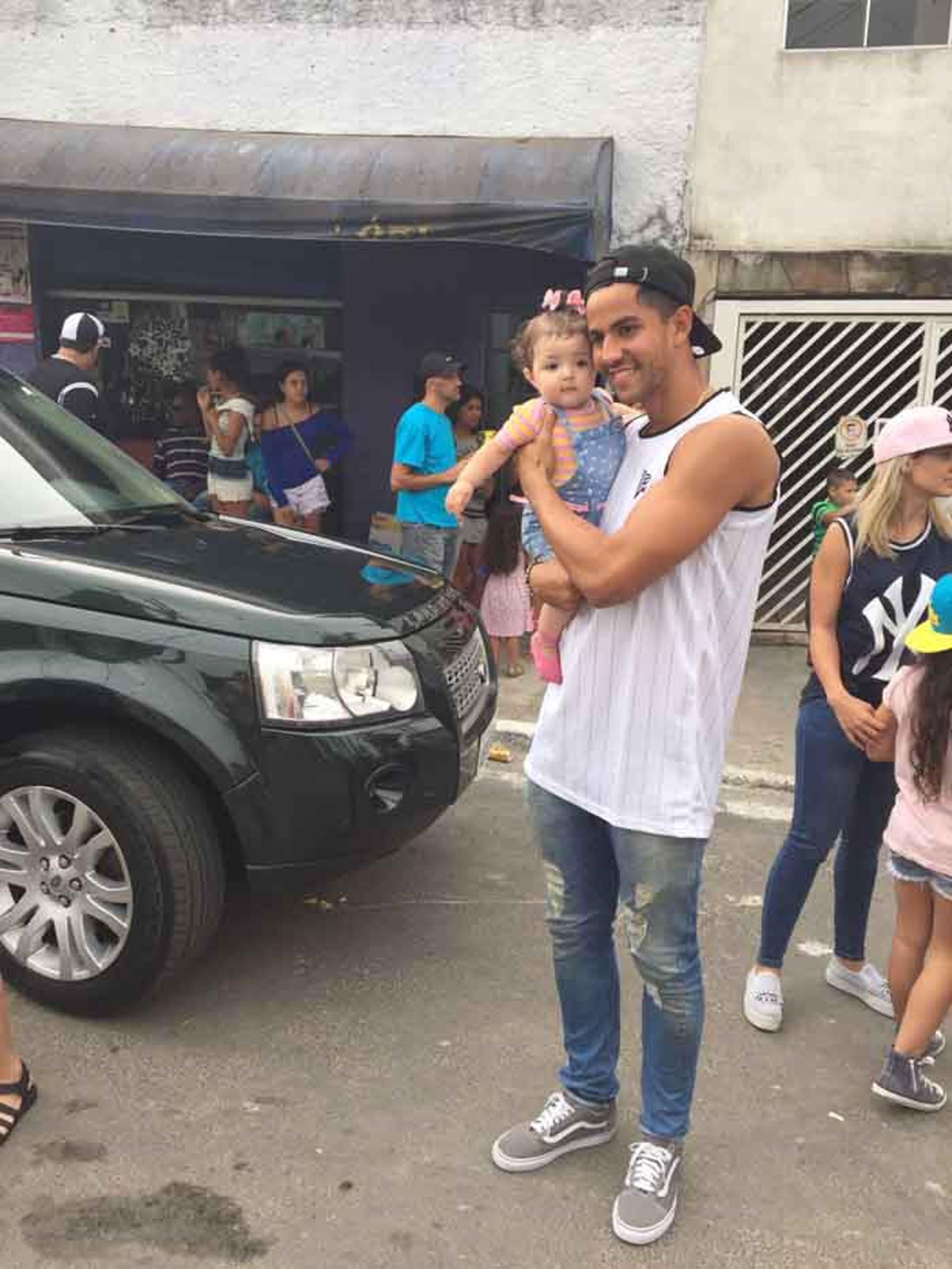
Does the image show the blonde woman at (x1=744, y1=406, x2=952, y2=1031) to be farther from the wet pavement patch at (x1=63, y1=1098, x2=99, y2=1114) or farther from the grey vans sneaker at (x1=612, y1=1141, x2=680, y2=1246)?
the wet pavement patch at (x1=63, y1=1098, x2=99, y2=1114)

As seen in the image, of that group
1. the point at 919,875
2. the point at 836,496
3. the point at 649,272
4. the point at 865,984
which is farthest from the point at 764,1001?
the point at 836,496

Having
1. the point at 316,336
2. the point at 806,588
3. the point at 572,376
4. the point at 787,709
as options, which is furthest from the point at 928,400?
the point at 572,376

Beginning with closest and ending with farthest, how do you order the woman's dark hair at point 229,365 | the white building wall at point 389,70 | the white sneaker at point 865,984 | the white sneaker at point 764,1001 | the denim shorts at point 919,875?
1. the denim shorts at point 919,875
2. the white sneaker at point 764,1001
3. the white sneaker at point 865,984
4. the woman's dark hair at point 229,365
5. the white building wall at point 389,70

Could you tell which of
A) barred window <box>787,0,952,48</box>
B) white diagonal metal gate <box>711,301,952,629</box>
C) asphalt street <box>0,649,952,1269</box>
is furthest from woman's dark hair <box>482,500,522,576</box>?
barred window <box>787,0,952,48</box>

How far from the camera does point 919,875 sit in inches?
101

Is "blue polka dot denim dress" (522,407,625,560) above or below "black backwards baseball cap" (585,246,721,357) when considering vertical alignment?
below

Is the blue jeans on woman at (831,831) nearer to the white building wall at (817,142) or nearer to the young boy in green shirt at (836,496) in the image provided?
the young boy in green shirt at (836,496)

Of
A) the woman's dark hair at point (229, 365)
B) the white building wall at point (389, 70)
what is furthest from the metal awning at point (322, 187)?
the woman's dark hair at point (229, 365)

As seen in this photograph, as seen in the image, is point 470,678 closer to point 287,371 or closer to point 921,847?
point 921,847

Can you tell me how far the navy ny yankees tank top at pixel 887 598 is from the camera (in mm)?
2748

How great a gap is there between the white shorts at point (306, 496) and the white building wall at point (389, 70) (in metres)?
2.92

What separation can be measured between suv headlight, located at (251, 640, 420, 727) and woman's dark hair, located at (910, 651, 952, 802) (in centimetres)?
135

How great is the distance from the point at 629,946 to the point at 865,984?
1271 millimetres

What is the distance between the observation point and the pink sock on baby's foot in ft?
7.46
